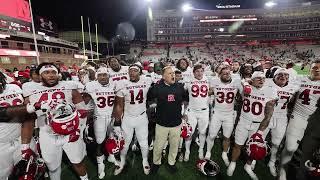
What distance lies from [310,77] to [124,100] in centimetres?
385

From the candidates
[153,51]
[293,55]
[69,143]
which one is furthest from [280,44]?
[69,143]

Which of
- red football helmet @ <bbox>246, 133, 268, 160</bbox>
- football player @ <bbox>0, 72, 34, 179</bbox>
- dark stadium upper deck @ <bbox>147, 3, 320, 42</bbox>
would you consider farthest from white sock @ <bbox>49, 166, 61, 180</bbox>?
dark stadium upper deck @ <bbox>147, 3, 320, 42</bbox>

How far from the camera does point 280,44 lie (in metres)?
46.3

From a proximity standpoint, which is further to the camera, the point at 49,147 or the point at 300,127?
the point at 300,127

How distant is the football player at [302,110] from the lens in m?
4.31

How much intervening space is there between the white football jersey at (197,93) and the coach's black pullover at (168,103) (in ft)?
2.51

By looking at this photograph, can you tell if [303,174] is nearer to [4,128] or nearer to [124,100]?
[124,100]

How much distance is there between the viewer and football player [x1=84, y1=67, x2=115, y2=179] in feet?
16.3

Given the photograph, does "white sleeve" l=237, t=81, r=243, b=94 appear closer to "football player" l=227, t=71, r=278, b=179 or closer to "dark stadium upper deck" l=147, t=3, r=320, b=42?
"football player" l=227, t=71, r=278, b=179

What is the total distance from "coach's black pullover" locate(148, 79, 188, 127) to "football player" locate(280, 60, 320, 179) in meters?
2.23

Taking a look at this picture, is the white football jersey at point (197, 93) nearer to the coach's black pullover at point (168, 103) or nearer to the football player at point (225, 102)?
the football player at point (225, 102)

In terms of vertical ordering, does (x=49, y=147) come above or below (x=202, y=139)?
above

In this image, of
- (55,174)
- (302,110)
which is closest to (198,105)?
(302,110)

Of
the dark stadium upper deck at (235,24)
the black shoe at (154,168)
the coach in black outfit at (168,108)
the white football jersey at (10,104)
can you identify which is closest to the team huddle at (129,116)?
the white football jersey at (10,104)
